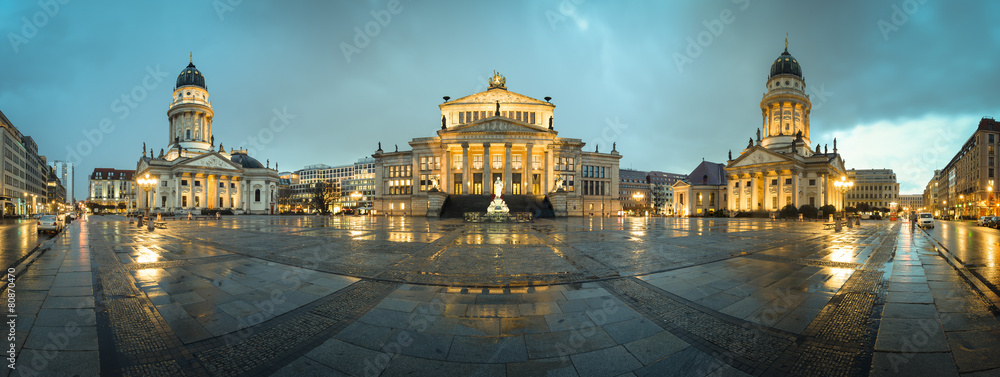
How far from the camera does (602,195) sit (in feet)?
213

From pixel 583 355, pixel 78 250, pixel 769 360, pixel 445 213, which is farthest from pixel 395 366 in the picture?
pixel 445 213

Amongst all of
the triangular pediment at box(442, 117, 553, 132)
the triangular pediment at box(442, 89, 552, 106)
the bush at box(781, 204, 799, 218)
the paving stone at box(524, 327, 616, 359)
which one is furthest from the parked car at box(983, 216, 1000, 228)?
the triangular pediment at box(442, 89, 552, 106)

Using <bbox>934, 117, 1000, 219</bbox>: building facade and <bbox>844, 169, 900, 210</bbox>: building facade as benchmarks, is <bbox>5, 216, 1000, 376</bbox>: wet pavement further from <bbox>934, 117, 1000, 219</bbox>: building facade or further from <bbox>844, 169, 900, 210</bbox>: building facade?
<bbox>844, 169, 900, 210</bbox>: building facade

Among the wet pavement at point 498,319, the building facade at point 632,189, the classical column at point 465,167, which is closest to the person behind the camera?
the wet pavement at point 498,319

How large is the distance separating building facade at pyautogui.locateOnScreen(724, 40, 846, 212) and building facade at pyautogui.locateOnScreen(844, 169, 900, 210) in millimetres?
58411

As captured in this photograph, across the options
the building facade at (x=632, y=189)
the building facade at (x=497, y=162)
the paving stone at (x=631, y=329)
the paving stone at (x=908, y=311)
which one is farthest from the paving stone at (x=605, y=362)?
the building facade at (x=632, y=189)

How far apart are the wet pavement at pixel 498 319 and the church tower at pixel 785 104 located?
6865 cm

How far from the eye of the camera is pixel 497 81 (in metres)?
65.4

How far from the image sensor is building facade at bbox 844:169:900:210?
350 ft

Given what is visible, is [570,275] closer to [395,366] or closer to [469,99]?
[395,366]

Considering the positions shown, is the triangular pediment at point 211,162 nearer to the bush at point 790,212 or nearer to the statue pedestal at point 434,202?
the statue pedestal at point 434,202

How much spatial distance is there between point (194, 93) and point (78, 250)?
88513 mm

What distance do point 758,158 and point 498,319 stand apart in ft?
232

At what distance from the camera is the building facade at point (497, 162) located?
173 feet
